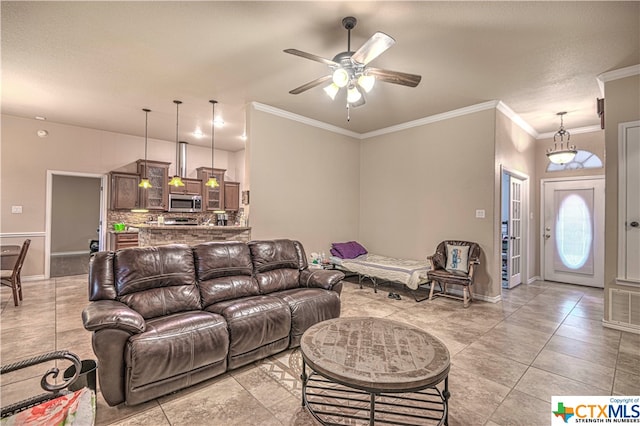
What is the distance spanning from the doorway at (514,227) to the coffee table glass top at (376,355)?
13.9ft

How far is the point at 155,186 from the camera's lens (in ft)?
22.6

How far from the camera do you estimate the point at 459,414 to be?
6.42ft

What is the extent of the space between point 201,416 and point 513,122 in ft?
19.6

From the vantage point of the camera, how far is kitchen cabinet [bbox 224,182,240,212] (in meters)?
8.12

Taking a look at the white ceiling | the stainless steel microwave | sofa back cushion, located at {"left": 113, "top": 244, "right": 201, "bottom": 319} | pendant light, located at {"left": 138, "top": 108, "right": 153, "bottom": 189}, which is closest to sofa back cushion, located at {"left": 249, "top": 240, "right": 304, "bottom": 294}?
sofa back cushion, located at {"left": 113, "top": 244, "right": 201, "bottom": 319}

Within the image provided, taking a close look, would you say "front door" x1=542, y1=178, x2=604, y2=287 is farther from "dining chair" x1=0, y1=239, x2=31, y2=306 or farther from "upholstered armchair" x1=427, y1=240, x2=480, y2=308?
"dining chair" x1=0, y1=239, x2=31, y2=306

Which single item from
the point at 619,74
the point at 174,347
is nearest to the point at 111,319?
the point at 174,347

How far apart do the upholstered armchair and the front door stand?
2.63 metres

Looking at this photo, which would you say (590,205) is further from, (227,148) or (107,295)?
(227,148)

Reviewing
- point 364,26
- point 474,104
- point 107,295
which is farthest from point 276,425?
point 474,104

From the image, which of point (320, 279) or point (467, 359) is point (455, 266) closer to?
Answer: point (467, 359)

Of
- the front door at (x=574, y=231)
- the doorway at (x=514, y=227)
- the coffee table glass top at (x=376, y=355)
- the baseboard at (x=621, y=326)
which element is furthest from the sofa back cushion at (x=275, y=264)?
the front door at (x=574, y=231)

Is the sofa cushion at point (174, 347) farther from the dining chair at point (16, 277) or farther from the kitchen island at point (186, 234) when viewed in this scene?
the dining chair at point (16, 277)

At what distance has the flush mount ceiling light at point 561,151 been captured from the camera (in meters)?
4.86
